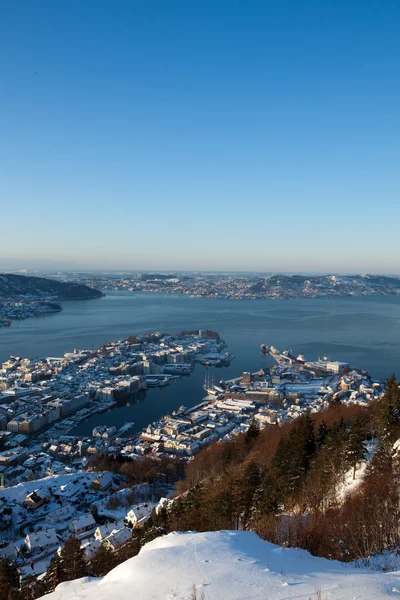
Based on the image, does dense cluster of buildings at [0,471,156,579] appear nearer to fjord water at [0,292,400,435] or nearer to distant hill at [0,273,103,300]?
fjord water at [0,292,400,435]

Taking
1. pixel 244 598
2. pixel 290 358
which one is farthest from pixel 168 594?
pixel 290 358

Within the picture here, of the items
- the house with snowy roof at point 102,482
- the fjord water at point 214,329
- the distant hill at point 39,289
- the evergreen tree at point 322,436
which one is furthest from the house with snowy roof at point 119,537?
the distant hill at point 39,289

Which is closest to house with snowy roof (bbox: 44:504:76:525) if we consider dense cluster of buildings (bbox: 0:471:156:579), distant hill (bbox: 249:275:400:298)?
dense cluster of buildings (bbox: 0:471:156:579)

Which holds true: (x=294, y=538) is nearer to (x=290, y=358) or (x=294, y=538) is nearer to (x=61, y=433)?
(x=61, y=433)

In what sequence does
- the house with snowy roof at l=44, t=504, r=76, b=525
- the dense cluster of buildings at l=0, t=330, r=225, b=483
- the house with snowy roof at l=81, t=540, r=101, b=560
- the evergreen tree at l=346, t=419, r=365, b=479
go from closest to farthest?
the evergreen tree at l=346, t=419, r=365, b=479 < the house with snowy roof at l=81, t=540, r=101, b=560 < the house with snowy roof at l=44, t=504, r=76, b=525 < the dense cluster of buildings at l=0, t=330, r=225, b=483

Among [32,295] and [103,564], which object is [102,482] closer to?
[103,564]
